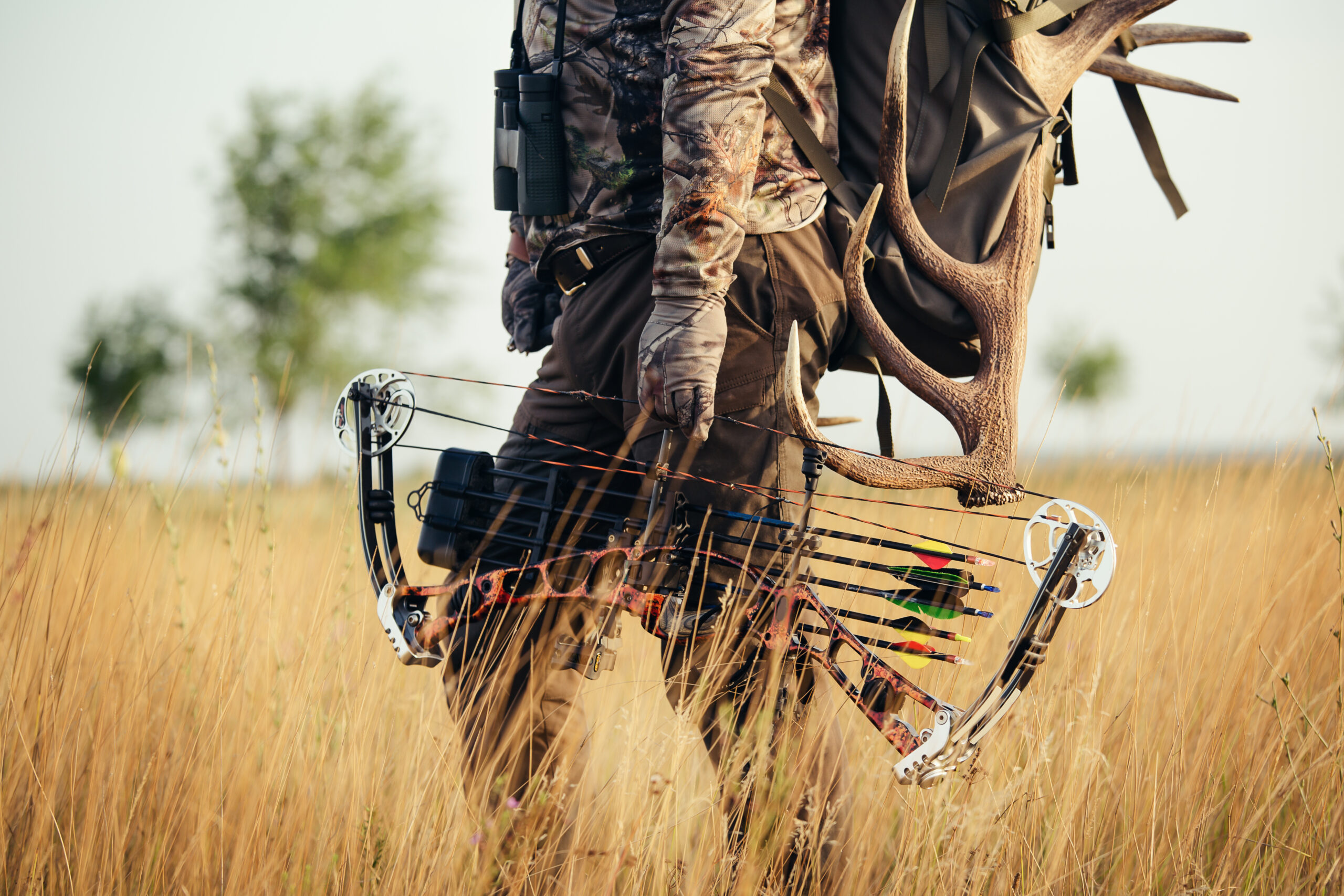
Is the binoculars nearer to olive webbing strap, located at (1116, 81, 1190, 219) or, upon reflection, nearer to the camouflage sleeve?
the camouflage sleeve

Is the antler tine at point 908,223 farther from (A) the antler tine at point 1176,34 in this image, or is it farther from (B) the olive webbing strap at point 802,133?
(A) the antler tine at point 1176,34

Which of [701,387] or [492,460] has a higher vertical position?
[701,387]

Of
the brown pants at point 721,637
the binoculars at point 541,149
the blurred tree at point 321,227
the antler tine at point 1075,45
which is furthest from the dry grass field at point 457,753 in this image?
the blurred tree at point 321,227

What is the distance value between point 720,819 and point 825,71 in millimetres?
1506

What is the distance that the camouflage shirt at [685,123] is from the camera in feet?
5.34

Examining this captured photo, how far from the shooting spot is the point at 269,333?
20.0 metres

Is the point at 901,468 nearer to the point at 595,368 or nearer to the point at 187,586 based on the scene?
the point at 595,368

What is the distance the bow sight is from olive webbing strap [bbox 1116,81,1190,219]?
46.3 inches

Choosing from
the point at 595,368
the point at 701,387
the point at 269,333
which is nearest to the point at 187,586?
the point at 595,368

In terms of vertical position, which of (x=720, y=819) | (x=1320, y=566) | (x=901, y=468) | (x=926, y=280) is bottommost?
(x=720, y=819)

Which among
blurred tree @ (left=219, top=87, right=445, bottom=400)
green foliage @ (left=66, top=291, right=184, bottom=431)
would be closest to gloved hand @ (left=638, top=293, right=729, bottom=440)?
blurred tree @ (left=219, top=87, right=445, bottom=400)

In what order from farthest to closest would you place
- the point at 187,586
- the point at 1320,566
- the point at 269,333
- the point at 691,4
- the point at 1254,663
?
the point at 269,333 → the point at 187,586 → the point at 1320,566 → the point at 1254,663 → the point at 691,4

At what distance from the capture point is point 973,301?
1.86 meters

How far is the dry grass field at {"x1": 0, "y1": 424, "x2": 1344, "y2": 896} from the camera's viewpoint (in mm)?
1754
